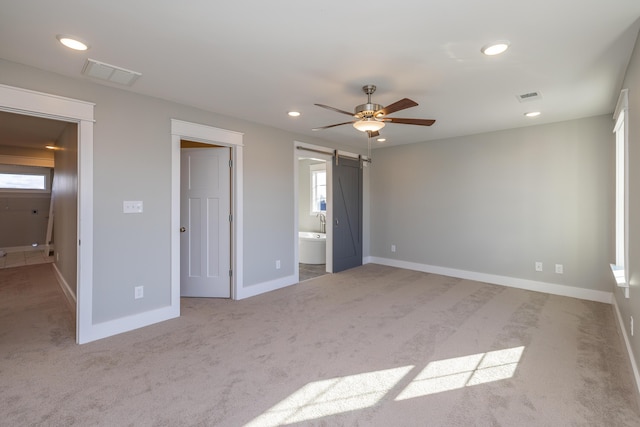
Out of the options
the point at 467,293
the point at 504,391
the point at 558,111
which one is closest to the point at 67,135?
the point at 504,391

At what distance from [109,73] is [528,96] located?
413cm

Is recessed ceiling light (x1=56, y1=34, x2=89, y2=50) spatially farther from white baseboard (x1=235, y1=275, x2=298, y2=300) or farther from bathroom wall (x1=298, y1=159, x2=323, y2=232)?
bathroom wall (x1=298, y1=159, x2=323, y2=232)

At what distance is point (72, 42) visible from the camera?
2201mm

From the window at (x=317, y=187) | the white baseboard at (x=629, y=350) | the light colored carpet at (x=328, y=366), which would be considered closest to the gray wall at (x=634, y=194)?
the white baseboard at (x=629, y=350)

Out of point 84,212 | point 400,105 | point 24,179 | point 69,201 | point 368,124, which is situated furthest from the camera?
point 24,179

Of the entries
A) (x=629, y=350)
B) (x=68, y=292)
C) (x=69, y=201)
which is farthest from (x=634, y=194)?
(x=68, y=292)

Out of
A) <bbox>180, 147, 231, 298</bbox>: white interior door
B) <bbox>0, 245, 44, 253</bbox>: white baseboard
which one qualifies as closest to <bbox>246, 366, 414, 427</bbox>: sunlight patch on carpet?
<bbox>180, 147, 231, 298</bbox>: white interior door

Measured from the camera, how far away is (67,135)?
4203mm

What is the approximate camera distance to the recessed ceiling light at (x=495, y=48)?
7.23ft

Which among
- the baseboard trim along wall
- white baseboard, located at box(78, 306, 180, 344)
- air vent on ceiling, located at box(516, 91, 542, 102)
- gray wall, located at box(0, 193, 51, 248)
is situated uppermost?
air vent on ceiling, located at box(516, 91, 542, 102)

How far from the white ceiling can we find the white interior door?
912mm

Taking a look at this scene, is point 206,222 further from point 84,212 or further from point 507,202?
point 507,202

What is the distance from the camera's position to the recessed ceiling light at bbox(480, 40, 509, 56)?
7.23ft

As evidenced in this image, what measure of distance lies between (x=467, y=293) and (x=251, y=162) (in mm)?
3603
